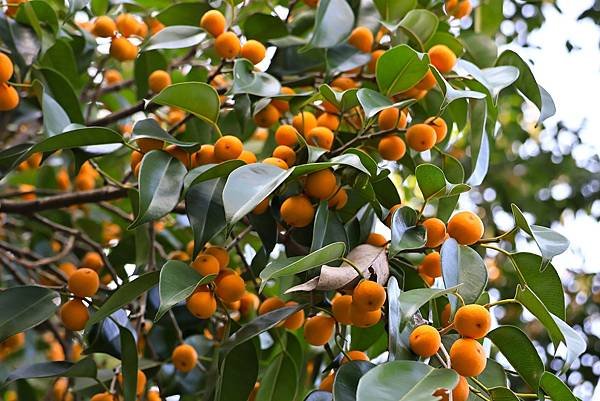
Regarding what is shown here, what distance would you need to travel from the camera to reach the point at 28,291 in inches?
39.4

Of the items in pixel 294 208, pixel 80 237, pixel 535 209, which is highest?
pixel 294 208

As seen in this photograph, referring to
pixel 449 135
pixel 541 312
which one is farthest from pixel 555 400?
pixel 449 135

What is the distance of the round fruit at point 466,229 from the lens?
0.88 m

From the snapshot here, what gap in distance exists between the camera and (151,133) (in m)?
0.97

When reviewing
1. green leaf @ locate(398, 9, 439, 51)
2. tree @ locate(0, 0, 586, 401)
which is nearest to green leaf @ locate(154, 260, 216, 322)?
tree @ locate(0, 0, 586, 401)

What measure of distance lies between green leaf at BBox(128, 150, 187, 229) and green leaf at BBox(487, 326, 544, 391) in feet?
1.28

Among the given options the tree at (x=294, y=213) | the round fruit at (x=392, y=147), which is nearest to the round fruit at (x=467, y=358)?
the tree at (x=294, y=213)

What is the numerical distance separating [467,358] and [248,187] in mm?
271

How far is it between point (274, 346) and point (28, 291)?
392mm

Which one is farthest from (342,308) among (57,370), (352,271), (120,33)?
(120,33)

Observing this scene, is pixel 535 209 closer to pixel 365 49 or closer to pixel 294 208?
pixel 365 49

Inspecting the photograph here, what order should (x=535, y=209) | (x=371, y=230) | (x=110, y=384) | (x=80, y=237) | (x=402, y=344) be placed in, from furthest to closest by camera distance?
1. (x=535, y=209)
2. (x=80, y=237)
3. (x=110, y=384)
4. (x=371, y=230)
5. (x=402, y=344)

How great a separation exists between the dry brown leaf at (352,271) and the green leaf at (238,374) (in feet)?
0.66

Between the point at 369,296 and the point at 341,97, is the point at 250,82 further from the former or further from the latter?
the point at 369,296
